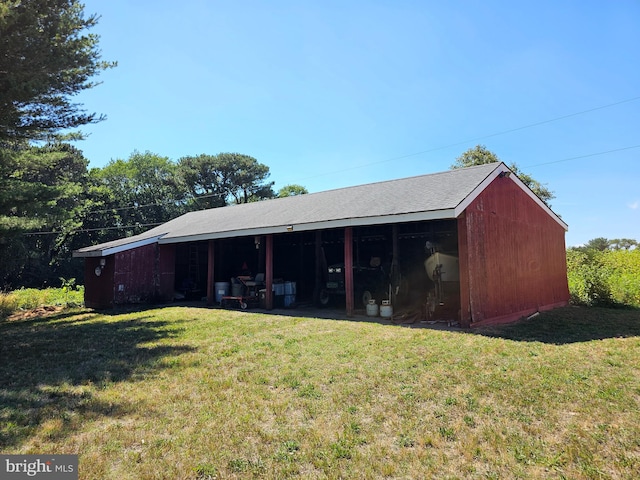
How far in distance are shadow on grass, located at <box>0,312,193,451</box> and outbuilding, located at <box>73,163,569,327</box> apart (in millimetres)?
3975

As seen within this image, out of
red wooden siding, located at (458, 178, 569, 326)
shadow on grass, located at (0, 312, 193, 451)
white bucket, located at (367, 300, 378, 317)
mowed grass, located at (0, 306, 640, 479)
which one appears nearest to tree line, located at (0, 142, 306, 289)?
shadow on grass, located at (0, 312, 193, 451)

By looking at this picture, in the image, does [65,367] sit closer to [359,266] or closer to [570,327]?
[359,266]

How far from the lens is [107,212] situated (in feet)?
92.3

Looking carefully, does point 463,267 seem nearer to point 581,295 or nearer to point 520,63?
point 520,63

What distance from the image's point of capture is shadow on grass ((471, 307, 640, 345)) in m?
7.53

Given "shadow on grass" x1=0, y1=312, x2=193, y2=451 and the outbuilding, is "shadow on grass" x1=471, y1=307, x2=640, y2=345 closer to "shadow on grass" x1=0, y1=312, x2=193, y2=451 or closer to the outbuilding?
the outbuilding

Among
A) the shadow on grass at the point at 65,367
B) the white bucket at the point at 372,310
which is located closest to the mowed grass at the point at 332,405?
the shadow on grass at the point at 65,367

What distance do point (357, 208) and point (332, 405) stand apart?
23.1 ft

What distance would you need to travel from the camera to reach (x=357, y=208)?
10.4 m

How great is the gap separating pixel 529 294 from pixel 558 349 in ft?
16.5

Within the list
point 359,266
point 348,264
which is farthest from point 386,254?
point 348,264

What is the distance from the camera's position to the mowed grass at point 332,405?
2863mm

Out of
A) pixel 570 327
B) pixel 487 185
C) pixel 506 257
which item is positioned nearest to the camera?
pixel 570 327

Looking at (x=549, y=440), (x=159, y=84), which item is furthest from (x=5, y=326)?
(x=549, y=440)
